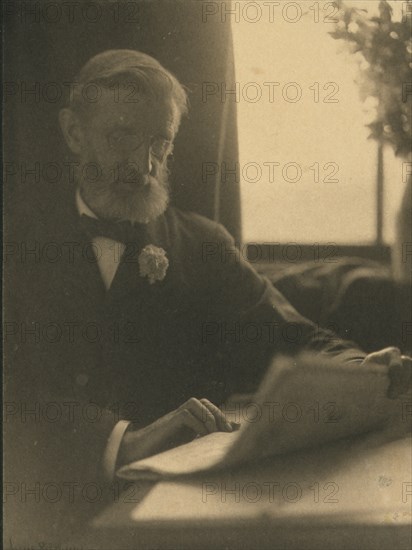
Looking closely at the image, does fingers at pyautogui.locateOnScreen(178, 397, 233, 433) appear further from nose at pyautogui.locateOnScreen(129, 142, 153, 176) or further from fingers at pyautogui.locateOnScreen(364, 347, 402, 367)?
nose at pyautogui.locateOnScreen(129, 142, 153, 176)

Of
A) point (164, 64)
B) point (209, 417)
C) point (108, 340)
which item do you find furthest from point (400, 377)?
point (164, 64)

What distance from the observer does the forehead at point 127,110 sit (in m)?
2.08

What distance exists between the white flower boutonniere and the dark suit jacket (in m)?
0.02

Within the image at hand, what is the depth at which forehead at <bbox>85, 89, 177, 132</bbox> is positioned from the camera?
208cm

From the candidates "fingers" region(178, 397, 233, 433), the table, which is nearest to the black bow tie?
"fingers" region(178, 397, 233, 433)

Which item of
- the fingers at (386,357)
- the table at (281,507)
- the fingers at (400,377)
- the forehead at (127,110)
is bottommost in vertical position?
the table at (281,507)

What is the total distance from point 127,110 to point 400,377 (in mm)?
1249

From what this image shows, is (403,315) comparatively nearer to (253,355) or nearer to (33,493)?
(253,355)

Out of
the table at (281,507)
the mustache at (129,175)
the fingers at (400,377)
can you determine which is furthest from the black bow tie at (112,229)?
the fingers at (400,377)

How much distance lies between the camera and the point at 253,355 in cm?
209

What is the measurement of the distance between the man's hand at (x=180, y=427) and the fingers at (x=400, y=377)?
53cm

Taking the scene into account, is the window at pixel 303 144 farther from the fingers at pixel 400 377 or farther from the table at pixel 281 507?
the table at pixel 281 507

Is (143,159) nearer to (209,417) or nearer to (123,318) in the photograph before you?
(123,318)

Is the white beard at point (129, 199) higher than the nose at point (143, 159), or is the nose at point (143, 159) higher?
the nose at point (143, 159)
